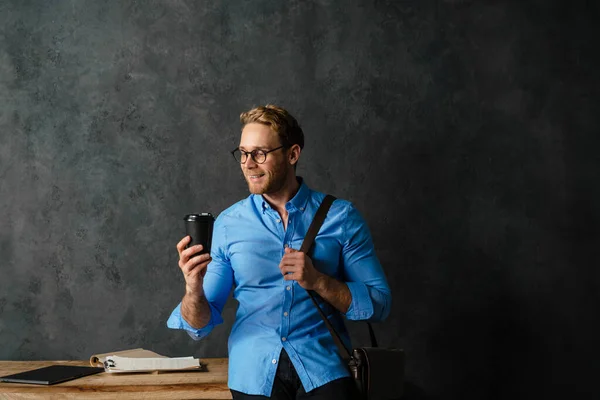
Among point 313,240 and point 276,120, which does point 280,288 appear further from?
point 276,120

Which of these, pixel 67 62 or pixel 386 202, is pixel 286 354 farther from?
pixel 67 62

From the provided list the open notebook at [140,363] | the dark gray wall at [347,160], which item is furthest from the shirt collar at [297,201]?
the open notebook at [140,363]

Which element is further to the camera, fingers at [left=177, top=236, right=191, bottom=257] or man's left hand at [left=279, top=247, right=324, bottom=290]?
man's left hand at [left=279, top=247, right=324, bottom=290]

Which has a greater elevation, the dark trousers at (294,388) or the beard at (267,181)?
the beard at (267,181)

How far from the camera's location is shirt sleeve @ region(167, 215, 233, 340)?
222 centimetres

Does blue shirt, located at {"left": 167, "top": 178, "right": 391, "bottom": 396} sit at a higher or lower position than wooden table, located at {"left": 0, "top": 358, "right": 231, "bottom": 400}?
higher

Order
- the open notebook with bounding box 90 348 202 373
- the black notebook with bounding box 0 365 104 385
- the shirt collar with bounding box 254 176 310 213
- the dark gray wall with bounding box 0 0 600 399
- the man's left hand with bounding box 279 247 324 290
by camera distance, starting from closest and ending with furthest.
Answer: the man's left hand with bounding box 279 247 324 290, the shirt collar with bounding box 254 176 310 213, the black notebook with bounding box 0 365 104 385, the open notebook with bounding box 90 348 202 373, the dark gray wall with bounding box 0 0 600 399

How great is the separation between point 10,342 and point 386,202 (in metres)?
1.92

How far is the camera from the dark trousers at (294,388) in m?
2.10

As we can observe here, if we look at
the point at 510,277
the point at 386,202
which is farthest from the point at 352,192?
the point at 510,277

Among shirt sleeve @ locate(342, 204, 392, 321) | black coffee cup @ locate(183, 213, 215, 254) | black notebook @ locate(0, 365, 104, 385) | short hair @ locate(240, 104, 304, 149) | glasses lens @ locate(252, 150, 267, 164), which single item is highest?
short hair @ locate(240, 104, 304, 149)

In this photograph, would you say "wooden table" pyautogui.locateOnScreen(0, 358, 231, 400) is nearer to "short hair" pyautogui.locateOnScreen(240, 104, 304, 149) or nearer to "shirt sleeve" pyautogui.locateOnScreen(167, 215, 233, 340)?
"shirt sleeve" pyautogui.locateOnScreen(167, 215, 233, 340)

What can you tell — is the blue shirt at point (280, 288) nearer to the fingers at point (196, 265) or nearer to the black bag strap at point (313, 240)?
the black bag strap at point (313, 240)

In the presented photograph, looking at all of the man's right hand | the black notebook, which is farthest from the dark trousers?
the black notebook
